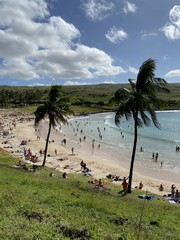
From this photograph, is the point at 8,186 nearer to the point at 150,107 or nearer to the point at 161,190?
the point at 150,107

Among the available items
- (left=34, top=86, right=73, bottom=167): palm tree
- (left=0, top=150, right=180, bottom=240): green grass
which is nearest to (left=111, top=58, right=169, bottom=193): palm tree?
(left=0, top=150, right=180, bottom=240): green grass

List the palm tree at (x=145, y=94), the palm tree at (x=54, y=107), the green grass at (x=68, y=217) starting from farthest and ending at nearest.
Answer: the palm tree at (x=54, y=107), the palm tree at (x=145, y=94), the green grass at (x=68, y=217)

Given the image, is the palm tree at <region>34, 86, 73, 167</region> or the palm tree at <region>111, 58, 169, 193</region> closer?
the palm tree at <region>111, 58, 169, 193</region>

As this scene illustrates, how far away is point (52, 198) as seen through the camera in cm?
1778

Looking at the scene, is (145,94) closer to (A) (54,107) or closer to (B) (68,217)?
(A) (54,107)

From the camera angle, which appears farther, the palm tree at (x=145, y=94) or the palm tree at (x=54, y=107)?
the palm tree at (x=54, y=107)

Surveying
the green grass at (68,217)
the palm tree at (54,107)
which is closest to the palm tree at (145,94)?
the green grass at (68,217)

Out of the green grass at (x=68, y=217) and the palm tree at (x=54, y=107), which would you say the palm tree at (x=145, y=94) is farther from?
the palm tree at (x=54, y=107)

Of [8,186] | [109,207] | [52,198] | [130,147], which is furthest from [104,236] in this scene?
[130,147]

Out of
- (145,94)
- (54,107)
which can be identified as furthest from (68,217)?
(54,107)

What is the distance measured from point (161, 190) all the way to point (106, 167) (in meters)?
13.3

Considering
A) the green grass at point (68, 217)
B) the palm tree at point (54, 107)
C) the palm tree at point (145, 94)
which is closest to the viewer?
the green grass at point (68, 217)

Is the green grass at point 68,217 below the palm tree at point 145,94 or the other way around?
below

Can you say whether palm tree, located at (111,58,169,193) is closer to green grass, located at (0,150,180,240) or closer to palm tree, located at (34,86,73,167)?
green grass, located at (0,150,180,240)
